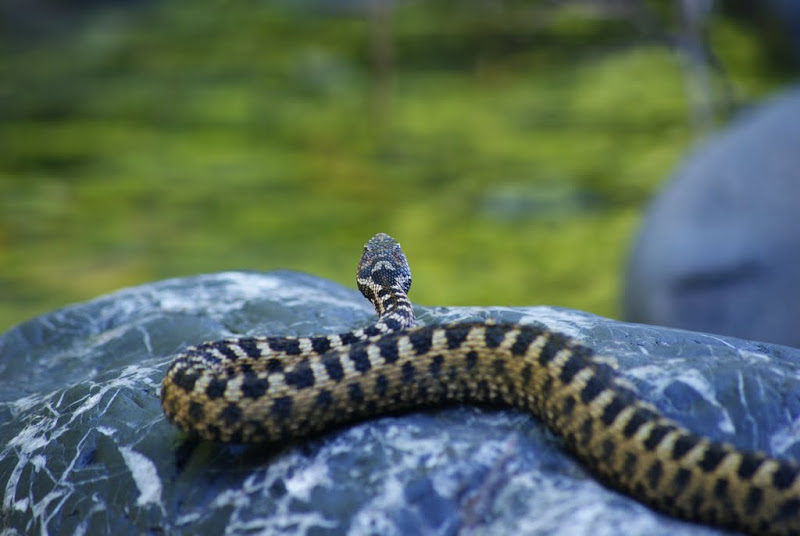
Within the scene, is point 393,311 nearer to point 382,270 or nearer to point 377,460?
point 382,270

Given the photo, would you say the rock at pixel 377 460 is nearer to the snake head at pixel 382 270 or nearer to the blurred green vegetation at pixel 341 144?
the snake head at pixel 382 270

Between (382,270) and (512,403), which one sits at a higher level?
(382,270)

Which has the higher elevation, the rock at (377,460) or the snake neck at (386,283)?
the snake neck at (386,283)

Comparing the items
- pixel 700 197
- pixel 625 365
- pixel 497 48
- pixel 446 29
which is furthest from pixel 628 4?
pixel 625 365

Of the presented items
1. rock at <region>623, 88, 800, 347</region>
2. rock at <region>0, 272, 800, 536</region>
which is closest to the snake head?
rock at <region>0, 272, 800, 536</region>

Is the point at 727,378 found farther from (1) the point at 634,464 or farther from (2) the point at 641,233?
(2) the point at 641,233

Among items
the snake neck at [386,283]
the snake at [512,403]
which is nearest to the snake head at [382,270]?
the snake neck at [386,283]

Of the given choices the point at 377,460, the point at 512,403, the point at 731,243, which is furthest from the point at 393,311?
the point at 731,243
